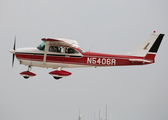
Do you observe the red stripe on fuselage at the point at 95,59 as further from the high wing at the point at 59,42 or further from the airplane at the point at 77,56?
the high wing at the point at 59,42

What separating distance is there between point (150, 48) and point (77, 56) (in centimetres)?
516

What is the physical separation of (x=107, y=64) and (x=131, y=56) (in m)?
1.77

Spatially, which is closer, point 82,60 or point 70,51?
point 70,51

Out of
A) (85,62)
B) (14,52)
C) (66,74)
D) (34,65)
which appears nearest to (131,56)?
(85,62)

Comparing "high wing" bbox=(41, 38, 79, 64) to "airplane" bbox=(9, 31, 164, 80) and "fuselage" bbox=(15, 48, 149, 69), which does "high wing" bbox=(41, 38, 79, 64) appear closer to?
"airplane" bbox=(9, 31, 164, 80)

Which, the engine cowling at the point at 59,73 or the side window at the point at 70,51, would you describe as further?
the side window at the point at 70,51

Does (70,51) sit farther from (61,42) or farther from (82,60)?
(82,60)

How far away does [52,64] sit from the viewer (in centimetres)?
2384

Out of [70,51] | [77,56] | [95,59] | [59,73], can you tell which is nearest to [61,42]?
[70,51]

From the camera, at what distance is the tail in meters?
24.0

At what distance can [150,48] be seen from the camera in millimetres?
24109

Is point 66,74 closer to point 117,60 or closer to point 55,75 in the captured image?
point 55,75

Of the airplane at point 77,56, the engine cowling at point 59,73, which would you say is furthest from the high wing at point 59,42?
the engine cowling at point 59,73

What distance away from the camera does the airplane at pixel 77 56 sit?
23562mm
